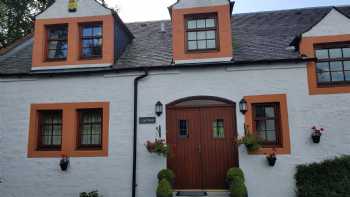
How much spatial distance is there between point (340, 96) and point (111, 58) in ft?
25.2

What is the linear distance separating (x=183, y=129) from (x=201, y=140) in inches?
27.7

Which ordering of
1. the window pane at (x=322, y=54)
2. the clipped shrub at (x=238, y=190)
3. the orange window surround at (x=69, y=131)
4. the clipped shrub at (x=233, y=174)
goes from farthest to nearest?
1. the orange window surround at (x=69, y=131)
2. the window pane at (x=322, y=54)
3. the clipped shrub at (x=233, y=174)
4. the clipped shrub at (x=238, y=190)

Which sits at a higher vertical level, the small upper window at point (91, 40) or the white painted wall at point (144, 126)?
the small upper window at point (91, 40)

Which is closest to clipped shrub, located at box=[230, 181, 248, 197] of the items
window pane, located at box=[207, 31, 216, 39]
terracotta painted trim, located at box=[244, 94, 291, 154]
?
terracotta painted trim, located at box=[244, 94, 291, 154]

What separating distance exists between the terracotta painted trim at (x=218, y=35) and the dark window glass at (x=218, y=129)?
2205 millimetres

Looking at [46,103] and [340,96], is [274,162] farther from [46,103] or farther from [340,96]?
[46,103]

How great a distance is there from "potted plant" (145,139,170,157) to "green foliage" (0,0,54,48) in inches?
544

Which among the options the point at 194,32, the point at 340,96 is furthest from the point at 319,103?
the point at 194,32

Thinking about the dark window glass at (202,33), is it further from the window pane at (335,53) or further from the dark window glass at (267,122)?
the window pane at (335,53)

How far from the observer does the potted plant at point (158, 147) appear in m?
9.52

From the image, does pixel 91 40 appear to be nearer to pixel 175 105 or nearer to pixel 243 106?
pixel 175 105

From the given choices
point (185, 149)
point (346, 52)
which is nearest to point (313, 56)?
point (346, 52)

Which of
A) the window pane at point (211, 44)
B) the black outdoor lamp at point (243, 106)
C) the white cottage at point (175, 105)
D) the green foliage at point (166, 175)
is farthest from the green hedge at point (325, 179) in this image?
the window pane at point (211, 44)

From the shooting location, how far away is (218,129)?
999cm
